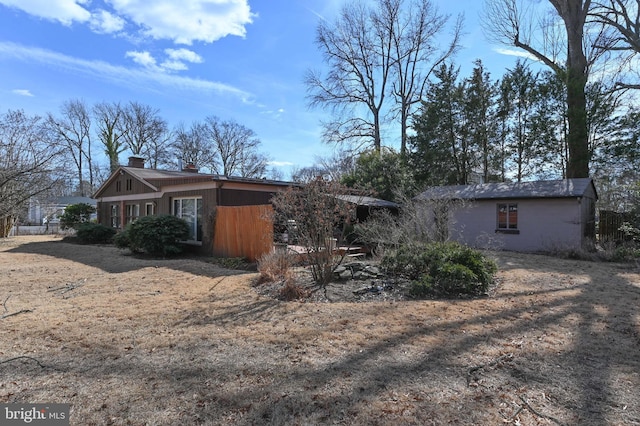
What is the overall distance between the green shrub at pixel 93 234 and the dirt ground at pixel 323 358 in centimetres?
1233

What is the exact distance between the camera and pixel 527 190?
1568cm

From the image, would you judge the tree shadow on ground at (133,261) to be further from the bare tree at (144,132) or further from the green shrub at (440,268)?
the bare tree at (144,132)

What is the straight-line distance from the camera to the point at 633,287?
300 inches

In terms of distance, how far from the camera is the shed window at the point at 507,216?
15.8 metres

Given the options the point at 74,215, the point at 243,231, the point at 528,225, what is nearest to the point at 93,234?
the point at 74,215

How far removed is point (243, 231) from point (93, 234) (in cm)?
1113

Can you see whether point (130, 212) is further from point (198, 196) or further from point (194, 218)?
point (198, 196)

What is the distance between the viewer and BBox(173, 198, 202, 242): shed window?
1354cm

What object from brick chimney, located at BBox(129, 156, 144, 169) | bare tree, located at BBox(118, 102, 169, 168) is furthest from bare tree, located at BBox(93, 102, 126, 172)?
brick chimney, located at BBox(129, 156, 144, 169)

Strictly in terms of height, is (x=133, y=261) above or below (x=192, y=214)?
below

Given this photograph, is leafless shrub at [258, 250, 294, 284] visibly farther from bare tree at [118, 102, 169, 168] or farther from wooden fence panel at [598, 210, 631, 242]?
bare tree at [118, 102, 169, 168]

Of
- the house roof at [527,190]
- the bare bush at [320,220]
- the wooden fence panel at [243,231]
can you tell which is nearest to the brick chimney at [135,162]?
the wooden fence panel at [243,231]

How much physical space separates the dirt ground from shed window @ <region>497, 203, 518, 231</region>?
30.1ft

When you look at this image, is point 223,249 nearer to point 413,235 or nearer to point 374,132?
point 413,235
